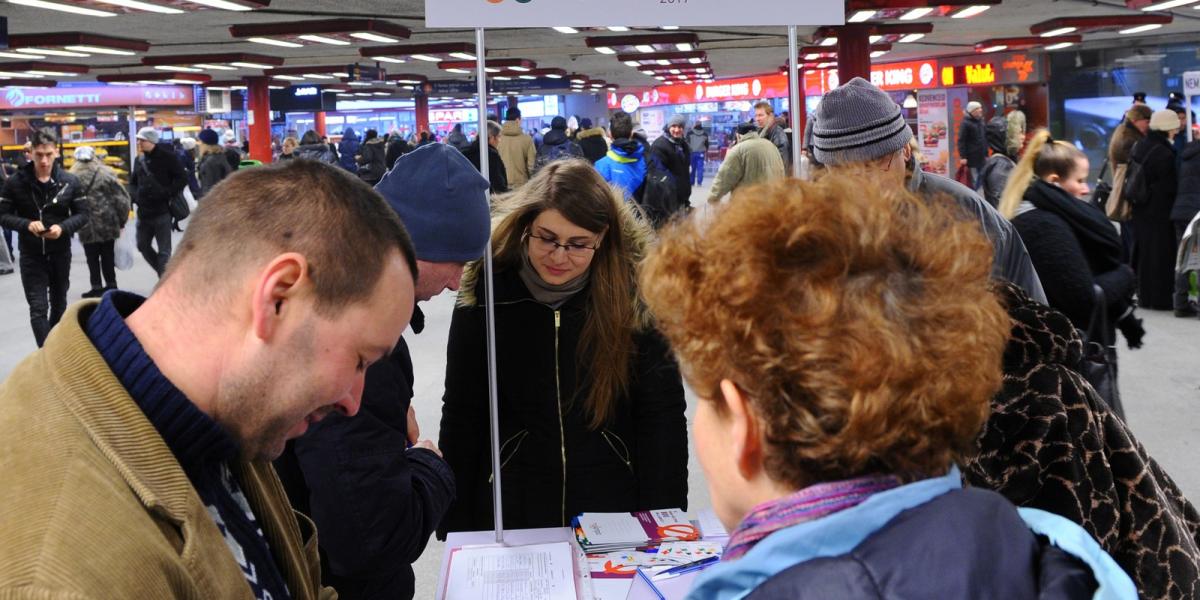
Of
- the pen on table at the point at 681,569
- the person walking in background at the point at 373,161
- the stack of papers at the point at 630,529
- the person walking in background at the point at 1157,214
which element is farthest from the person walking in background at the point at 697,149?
the pen on table at the point at 681,569

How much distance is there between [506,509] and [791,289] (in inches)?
71.5

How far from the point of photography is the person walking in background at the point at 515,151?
39.0 feet

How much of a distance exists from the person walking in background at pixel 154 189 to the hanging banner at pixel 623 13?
7.71 m

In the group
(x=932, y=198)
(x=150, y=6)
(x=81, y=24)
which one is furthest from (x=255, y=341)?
(x=81, y=24)

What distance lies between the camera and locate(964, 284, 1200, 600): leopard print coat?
4.80 ft

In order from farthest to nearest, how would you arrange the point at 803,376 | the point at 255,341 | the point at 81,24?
the point at 81,24 < the point at 255,341 < the point at 803,376

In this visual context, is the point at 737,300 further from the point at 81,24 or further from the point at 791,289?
the point at 81,24

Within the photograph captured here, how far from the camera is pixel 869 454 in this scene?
91 centimetres

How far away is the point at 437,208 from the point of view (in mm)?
2123

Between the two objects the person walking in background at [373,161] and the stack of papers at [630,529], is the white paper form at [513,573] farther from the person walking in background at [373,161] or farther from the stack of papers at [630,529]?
the person walking in background at [373,161]

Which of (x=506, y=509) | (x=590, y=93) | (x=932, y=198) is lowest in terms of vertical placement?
(x=506, y=509)

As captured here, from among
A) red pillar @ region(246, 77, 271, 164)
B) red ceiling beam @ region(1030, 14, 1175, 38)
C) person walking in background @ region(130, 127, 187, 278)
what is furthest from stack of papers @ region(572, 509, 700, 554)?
red pillar @ region(246, 77, 271, 164)

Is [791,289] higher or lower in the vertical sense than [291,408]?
higher

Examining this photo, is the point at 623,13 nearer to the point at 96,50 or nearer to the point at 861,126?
the point at 861,126
